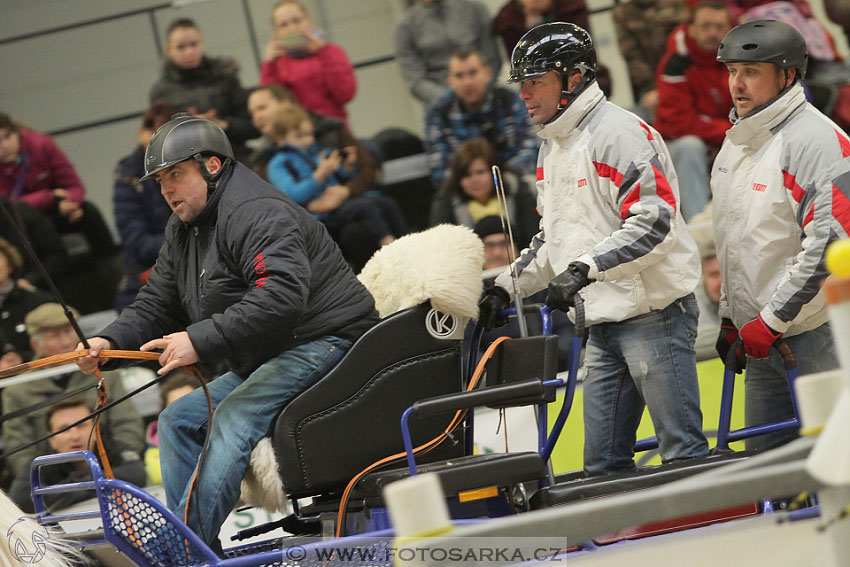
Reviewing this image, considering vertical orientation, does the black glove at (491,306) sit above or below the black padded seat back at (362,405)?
above

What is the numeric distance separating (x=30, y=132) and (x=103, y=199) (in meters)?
0.73

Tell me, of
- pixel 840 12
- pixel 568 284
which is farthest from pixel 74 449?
pixel 840 12

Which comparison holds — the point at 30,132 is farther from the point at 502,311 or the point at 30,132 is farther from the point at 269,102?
the point at 502,311

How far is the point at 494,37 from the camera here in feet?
21.4

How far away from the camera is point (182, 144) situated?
3.55m

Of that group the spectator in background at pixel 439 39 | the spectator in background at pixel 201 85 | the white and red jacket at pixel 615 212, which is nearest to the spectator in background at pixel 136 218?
the spectator in background at pixel 201 85

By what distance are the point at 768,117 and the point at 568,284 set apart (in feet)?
2.97

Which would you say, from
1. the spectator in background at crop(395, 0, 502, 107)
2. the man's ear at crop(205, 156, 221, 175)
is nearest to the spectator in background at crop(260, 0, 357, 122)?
the spectator in background at crop(395, 0, 502, 107)

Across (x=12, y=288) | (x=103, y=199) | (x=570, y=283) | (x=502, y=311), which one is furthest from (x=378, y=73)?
(x=570, y=283)

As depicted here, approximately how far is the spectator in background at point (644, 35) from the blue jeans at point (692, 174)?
0.36 m

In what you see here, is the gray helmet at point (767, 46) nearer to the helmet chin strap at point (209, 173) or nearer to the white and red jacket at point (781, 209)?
the white and red jacket at point (781, 209)

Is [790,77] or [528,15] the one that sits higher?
[528,15]

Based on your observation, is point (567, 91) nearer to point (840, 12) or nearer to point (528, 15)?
point (528, 15)

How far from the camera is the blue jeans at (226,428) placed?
3424 millimetres
